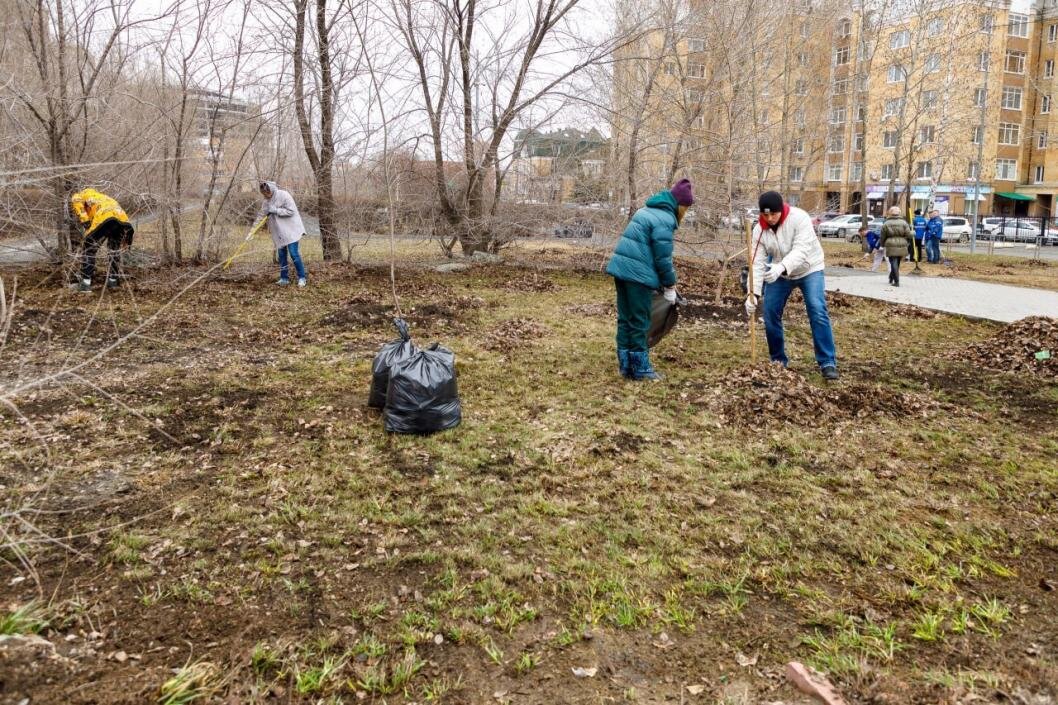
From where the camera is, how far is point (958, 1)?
24.3 m

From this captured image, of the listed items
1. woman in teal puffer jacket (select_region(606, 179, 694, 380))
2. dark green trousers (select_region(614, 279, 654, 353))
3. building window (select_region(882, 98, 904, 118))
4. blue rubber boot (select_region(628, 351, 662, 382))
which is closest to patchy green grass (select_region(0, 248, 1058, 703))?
blue rubber boot (select_region(628, 351, 662, 382))

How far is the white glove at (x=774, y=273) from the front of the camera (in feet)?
18.8

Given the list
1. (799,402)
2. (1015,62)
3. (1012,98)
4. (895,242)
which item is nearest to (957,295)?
(895,242)

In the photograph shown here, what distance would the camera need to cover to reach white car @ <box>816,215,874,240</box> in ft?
116

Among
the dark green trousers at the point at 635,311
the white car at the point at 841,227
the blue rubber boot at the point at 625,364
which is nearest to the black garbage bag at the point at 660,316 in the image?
the dark green trousers at the point at 635,311

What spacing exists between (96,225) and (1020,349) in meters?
9.92

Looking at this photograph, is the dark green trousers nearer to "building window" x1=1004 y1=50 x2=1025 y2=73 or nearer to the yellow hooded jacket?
the yellow hooded jacket

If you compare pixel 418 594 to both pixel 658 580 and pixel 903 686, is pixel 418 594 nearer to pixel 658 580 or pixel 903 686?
pixel 658 580

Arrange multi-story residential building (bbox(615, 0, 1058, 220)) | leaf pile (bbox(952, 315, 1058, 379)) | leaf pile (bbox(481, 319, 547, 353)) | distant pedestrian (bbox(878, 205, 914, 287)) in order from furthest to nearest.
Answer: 1. multi-story residential building (bbox(615, 0, 1058, 220))
2. distant pedestrian (bbox(878, 205, 914, 287))
3. leaf pile (bbox(481, 319, 547, 353))
4. leaf pile (bbox(952, 315, 1058, 379))

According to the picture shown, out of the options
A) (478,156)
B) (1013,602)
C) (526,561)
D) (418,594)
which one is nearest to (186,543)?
(418,594)

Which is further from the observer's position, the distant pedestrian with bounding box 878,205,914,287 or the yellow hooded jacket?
the distant pedestrian with bounding box 878,205,914,287

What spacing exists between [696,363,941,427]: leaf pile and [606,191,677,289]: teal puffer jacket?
1.05m

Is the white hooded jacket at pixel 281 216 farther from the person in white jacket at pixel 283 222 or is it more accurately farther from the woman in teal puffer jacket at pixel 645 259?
the woman in teal puffer jacket at pixel 645 259

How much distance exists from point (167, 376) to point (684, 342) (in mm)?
4840
